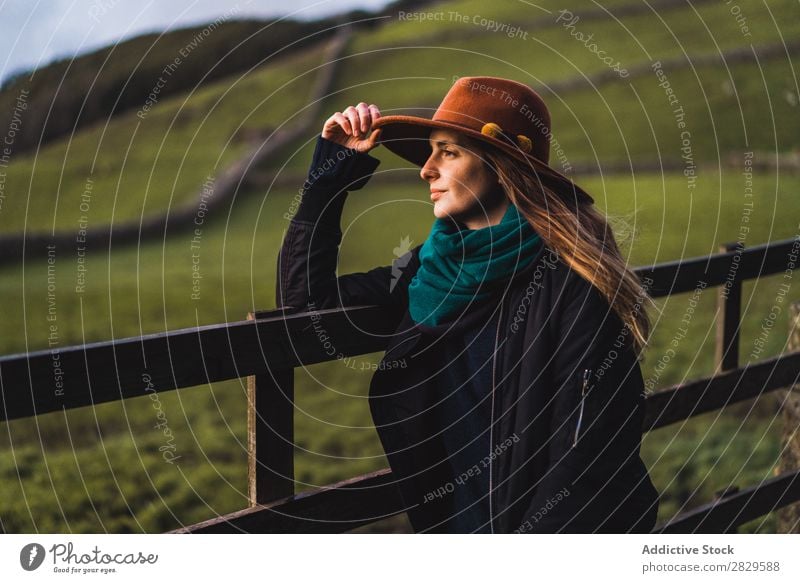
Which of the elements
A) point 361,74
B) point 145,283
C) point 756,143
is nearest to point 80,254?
point 145,283

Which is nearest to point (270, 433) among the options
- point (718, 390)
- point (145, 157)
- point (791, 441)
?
point (718, 390)

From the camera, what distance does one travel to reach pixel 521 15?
1848cm

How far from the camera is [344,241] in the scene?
1294 cm

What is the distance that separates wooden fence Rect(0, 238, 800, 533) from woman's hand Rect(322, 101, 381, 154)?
0.42m

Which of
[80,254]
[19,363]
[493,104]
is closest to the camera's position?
[19,363]

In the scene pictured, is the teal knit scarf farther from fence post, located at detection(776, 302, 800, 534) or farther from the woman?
fence post, located at detection(776, 302, 800, 534)

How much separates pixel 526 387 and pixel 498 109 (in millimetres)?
682

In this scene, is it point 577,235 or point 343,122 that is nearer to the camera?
point 577,235

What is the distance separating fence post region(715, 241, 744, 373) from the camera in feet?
11.9

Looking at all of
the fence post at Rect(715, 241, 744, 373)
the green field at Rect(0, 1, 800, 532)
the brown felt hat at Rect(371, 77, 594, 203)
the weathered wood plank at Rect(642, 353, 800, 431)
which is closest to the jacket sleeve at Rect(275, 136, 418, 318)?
the brown felt hat at Rect(371, 77, 594, 203)

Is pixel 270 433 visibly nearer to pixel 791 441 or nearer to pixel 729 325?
pixel 729 325

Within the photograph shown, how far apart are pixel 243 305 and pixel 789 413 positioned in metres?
7.28

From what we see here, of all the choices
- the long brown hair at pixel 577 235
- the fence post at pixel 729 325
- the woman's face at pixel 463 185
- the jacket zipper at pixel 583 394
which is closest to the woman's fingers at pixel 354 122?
the woman's face at pixel 463 185
